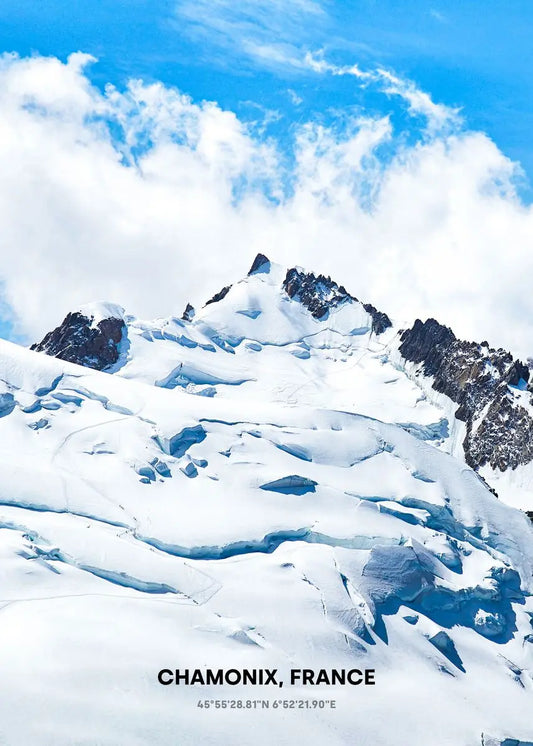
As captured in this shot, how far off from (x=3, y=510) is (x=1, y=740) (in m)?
37.8

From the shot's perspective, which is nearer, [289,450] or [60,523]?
[60,523]

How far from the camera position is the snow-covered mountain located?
8144 cm

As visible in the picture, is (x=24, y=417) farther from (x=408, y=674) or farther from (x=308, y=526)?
(x=408, y=674)

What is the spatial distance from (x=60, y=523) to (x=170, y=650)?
988 inches

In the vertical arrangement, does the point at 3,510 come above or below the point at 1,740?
above

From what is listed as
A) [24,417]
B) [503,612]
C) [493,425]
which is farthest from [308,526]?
[493,425]

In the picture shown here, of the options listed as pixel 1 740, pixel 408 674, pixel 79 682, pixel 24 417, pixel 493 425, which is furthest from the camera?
pixel 493 425

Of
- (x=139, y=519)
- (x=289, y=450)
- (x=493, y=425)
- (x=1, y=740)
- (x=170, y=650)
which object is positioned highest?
(x=493, y=425)

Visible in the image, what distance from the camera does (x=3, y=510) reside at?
346ft

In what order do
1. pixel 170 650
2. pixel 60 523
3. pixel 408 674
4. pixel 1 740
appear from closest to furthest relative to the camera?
pixel 1 740
pixel 170 650
pixel 408 674
pixel 60 523

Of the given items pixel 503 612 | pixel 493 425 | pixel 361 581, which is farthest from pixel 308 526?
pixel 493 425

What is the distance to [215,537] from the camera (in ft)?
353

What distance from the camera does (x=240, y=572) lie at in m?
102

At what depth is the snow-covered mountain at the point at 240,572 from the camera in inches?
3206
